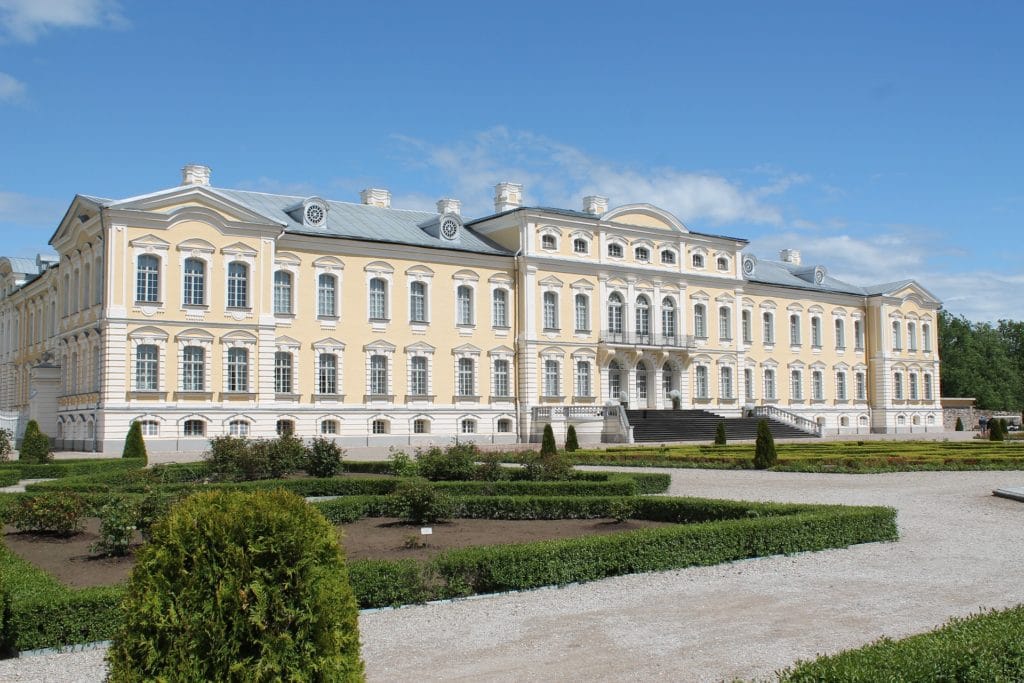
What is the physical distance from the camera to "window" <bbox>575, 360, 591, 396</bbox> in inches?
1688

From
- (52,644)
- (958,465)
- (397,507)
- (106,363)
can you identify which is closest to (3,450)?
(106,363)

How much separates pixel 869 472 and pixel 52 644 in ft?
61.4

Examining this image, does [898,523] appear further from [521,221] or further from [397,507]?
[521,221]

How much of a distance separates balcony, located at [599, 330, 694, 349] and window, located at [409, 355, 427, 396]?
28.5 feet

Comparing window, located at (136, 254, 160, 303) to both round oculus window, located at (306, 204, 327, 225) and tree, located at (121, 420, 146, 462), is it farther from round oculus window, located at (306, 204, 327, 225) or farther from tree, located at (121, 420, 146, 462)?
tree, located at (121, 420, 146, 462)

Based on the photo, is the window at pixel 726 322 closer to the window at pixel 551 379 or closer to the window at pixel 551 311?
the window at pixel 551 311

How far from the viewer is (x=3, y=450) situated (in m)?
25.3

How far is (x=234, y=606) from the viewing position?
14.3ft

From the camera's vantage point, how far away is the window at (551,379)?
41844 mm

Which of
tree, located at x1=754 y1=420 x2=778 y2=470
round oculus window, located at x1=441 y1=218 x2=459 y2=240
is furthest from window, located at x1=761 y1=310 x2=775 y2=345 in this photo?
tree, located at x1=754 y1=420 x2=778 y2=470

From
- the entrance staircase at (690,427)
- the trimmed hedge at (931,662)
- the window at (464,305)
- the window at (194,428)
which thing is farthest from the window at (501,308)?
the trimmed hedge at (931,662)

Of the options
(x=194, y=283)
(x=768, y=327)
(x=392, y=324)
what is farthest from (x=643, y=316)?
(x=194, y=283)

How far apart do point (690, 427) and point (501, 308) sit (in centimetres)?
963

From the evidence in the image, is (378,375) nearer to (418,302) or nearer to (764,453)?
(418,302)
